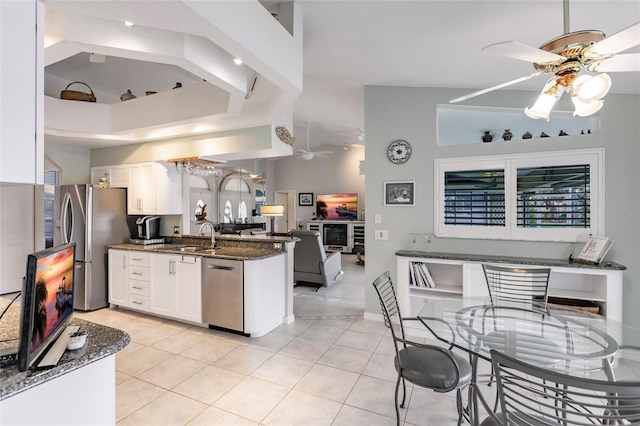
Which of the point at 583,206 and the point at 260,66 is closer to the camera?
the point at 260,66

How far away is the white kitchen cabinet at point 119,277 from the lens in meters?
4.08

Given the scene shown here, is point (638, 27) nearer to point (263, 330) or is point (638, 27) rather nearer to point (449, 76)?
point (449, 76)

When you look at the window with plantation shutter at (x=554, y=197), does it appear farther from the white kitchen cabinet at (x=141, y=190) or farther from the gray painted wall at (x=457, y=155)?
the white kitchen cabinet at (x=141, y=190)

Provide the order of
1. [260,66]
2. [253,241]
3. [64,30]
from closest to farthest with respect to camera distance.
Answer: [64,30]
[260,66]
[253,241]

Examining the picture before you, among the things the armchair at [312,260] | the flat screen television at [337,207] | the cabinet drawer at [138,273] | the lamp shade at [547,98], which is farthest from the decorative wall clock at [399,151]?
the flat screen television at [337,207]

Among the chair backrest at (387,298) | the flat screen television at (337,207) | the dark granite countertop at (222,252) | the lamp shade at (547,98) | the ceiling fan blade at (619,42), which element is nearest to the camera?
the ceiling fan blade at (619,42)

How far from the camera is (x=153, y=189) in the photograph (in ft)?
14.4

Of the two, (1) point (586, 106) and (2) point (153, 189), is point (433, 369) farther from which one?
(2) point (153, 189)

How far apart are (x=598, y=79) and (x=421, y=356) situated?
6.06 feet

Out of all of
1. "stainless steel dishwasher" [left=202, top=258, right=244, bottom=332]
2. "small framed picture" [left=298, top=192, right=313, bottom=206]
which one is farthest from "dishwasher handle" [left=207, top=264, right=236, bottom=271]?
"small framed picture" [left=298, top=192, right=313, bottom=206]

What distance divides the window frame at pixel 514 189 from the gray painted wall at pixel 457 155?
62 millimetres

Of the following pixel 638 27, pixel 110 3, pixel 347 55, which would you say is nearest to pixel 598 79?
pixel 638 27

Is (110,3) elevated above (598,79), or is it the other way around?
(110,3)

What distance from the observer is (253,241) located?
4.00m
